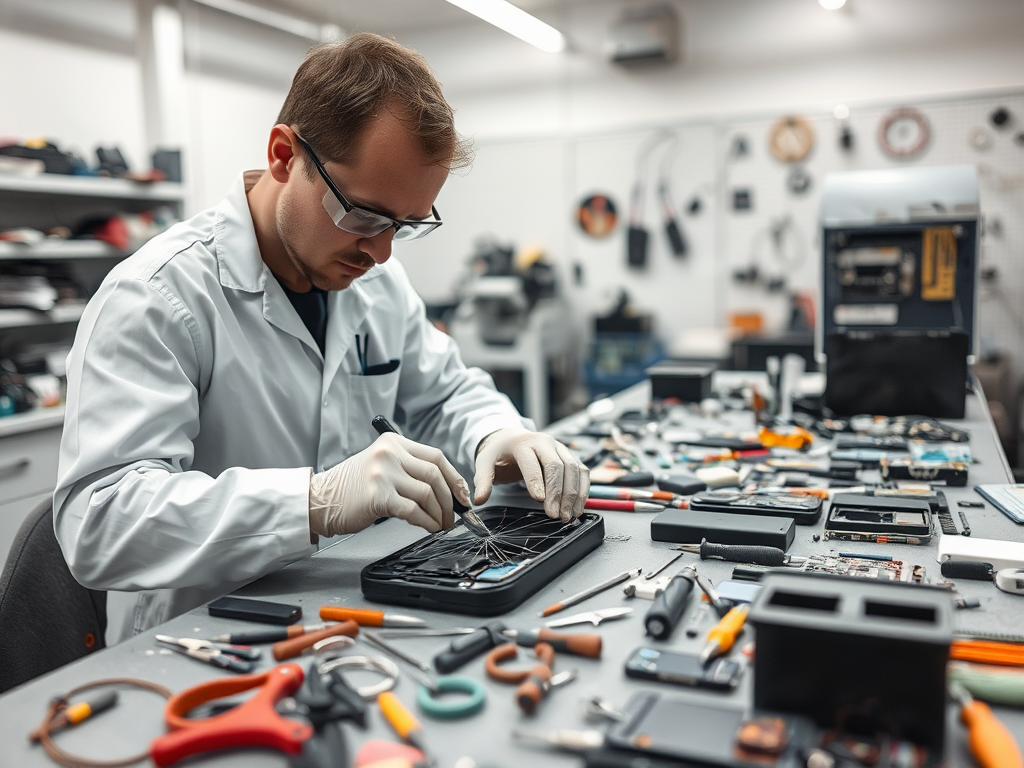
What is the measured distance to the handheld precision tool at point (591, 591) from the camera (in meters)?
0.99

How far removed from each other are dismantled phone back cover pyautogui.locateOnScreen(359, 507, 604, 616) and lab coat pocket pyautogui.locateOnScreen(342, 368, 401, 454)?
402 mm

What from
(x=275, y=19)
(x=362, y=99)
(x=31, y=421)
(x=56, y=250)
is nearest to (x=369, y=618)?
(x=362, y=99)

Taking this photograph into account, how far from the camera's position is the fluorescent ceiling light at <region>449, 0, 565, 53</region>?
3287 millimetres

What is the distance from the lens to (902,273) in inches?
96.7

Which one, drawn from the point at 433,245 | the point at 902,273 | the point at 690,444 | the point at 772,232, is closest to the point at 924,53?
the point at 772,232

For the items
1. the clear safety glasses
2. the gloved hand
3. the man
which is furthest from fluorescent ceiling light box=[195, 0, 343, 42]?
the gloved hand

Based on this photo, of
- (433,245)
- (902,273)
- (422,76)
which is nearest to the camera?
(422,76)

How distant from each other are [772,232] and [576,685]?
4.43 meters

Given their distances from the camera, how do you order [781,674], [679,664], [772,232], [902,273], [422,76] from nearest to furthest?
[781,674] → [679,664] → [422,76] → [902,273] → [772,232]

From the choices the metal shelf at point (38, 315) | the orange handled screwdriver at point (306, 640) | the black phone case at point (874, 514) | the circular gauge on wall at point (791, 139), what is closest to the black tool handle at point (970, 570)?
the black phone case at point (874, 514)

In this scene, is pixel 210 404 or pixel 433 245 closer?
pixel 210 404

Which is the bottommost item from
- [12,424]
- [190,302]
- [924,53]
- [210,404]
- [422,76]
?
[12,424]

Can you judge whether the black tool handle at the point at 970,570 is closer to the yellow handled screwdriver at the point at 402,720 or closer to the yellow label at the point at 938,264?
the yellow handled screwdriver at the point at 402,720

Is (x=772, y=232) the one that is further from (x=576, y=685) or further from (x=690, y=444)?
(x=576, y=685)
